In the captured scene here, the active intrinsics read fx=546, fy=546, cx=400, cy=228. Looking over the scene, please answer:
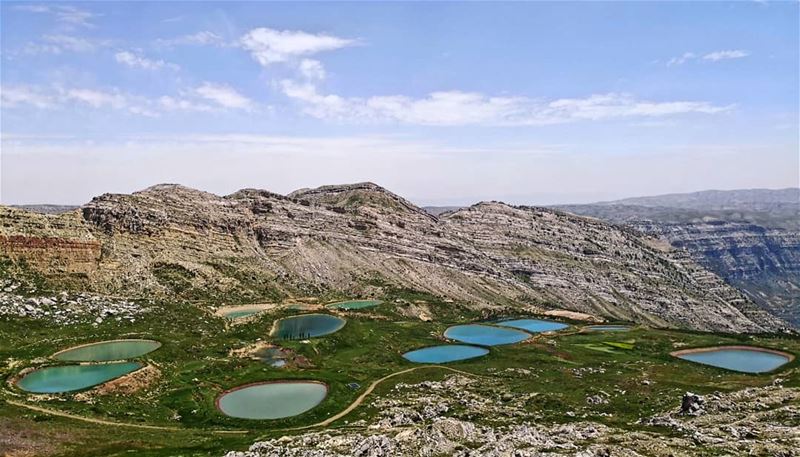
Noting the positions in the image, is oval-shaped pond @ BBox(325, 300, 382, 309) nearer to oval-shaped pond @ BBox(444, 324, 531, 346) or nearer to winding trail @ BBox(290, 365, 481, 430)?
oval-shaped pond @ BBox(444, 324, 531, 346)

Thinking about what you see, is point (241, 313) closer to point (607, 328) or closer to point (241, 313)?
point (241, 313)

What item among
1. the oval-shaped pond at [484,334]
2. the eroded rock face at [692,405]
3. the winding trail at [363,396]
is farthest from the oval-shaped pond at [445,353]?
the eroded rock face at [692,405]

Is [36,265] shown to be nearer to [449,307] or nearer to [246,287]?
[246,287]

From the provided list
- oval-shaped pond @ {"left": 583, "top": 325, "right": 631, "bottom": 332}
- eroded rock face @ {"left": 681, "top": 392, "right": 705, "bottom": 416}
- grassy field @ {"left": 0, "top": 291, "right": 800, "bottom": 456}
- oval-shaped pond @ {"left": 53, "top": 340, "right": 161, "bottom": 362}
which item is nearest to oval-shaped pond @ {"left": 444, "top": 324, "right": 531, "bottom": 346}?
grassy field @ {"left": 0, "top": 291, "right": 800, "bottom": 456}

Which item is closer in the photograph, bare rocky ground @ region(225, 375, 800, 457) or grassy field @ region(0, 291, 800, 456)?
bare rocky ground @ region(225, 375, 800, 457)

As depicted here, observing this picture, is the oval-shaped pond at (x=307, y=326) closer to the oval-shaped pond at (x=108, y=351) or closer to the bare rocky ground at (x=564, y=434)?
the oval-shaped pond at (x=108, y=351)
